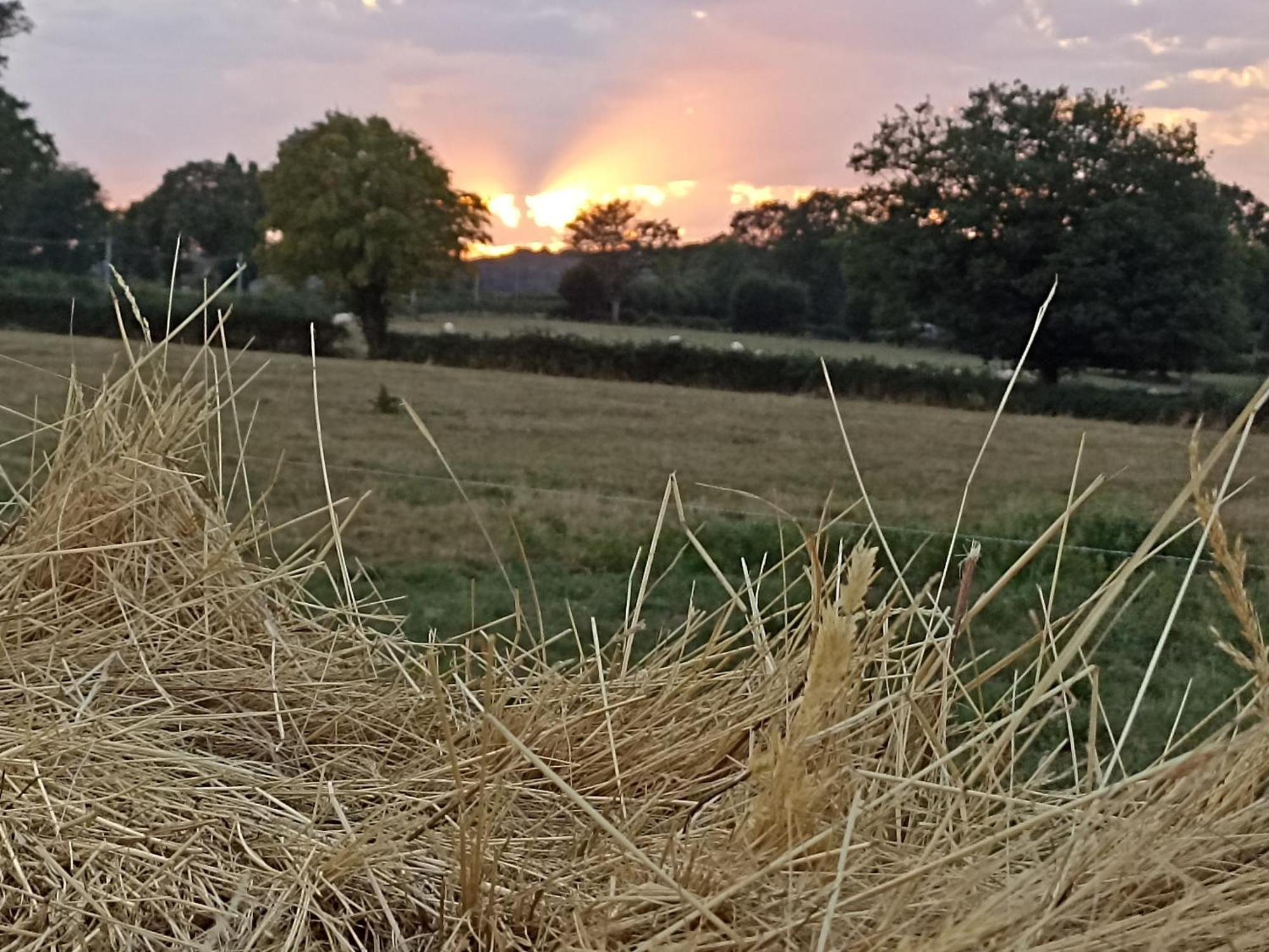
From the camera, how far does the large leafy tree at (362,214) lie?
1034cm

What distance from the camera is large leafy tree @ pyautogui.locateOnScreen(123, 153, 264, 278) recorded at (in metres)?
8.29

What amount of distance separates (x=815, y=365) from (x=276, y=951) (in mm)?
5533

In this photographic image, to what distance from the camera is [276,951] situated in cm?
49

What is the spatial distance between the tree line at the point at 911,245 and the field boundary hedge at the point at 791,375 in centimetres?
16

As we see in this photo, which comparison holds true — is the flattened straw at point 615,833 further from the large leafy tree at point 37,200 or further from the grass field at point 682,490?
the large leafy tree at point 37,200

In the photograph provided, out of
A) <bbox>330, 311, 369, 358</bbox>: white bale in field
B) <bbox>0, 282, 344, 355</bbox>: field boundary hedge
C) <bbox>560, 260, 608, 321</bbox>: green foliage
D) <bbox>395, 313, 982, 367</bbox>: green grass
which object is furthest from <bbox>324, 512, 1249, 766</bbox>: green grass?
<bbox>330, 311, 369, 358</bbox>: white bale in field

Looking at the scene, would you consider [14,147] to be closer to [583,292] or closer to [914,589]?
[583,292]

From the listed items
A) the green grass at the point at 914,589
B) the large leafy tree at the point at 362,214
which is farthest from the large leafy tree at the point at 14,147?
the green grass at the point at 914,589

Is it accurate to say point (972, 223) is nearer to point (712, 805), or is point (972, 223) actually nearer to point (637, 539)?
point (637, 539)

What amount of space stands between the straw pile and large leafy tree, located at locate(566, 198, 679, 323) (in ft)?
20.7

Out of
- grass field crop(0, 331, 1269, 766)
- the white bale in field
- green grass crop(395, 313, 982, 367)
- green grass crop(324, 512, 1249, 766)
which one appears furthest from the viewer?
the white bale in field

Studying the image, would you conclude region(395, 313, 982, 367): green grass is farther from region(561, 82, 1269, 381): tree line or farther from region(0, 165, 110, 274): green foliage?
region(0, 165, 110, 274): green foliage

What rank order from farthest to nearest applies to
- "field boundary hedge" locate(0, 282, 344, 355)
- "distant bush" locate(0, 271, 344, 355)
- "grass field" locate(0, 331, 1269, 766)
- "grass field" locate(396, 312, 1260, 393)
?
1. "distant bush" locate(0, 271, 344, 355)
2. "field boundary hedge" locate(0, 282, 344, 355)
3. "grass field" locate(396, 312, 1260, 393)
4. "grass field" locate(0, 331, 1269, 766)

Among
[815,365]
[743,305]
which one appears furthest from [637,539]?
[743,305]
